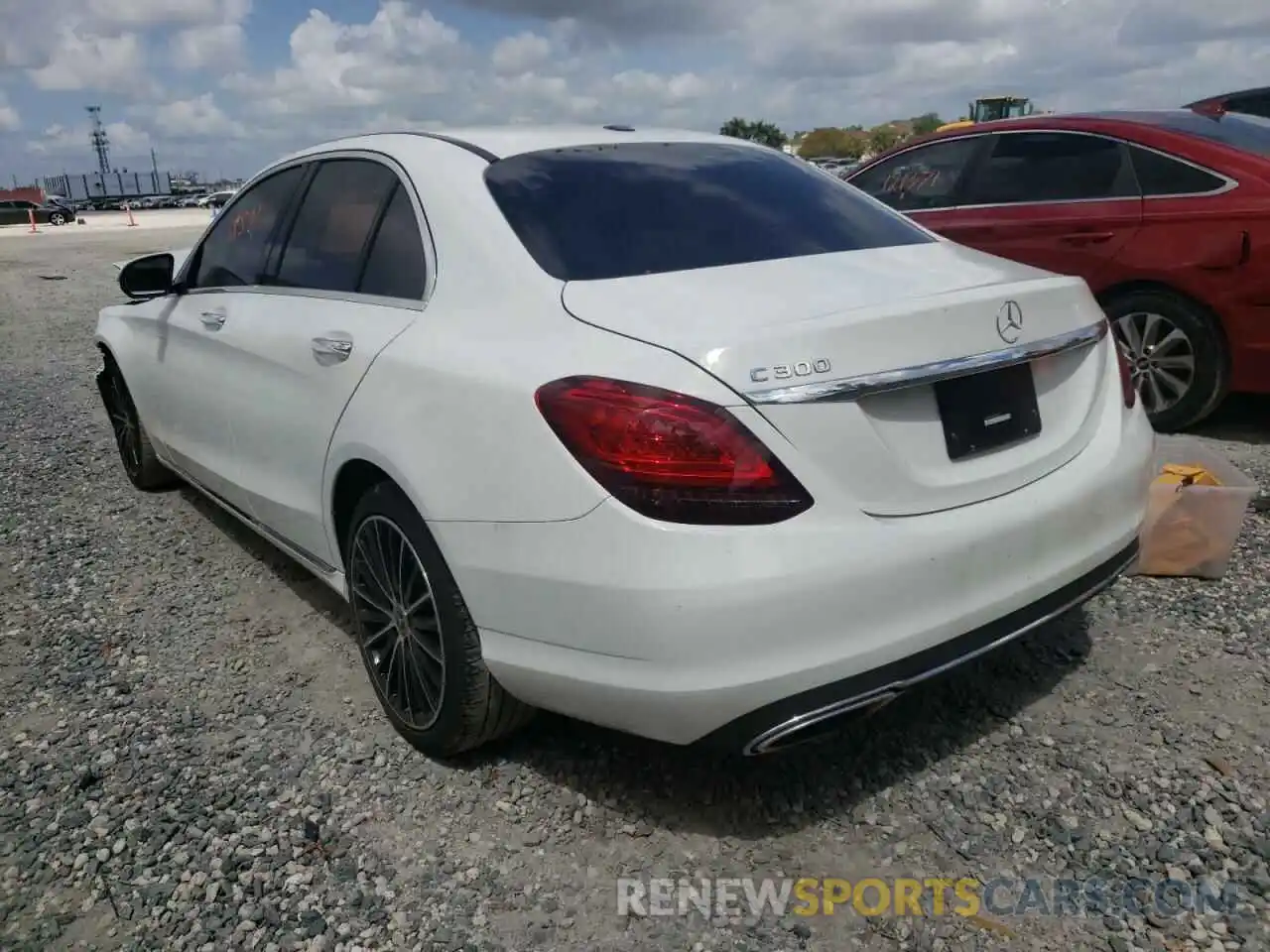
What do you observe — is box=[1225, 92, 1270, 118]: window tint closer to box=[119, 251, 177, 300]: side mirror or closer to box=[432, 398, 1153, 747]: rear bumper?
box=[432, 398, 1153, 747]: rear bumper

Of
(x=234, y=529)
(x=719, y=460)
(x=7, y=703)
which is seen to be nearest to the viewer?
(x=719, y=460)

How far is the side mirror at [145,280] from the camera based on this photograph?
14.0ft

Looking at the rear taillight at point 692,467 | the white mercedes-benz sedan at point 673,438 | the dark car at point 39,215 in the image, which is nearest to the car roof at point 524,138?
the white mercedes-benz sedan at point 673,438

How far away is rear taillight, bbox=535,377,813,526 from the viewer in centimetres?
197

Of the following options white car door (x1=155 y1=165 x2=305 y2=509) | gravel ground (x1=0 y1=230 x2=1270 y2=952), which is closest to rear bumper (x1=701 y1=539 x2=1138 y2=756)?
gravel ground (x1=0 y1=230 x2=1270 y2=952)

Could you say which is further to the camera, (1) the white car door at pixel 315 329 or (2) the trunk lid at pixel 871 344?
(1) the white car door at pixel 315 329

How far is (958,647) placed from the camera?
2.20 meters

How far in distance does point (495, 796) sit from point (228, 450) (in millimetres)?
1779

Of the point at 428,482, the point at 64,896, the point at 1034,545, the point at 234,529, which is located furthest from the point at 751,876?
the point at 234,529

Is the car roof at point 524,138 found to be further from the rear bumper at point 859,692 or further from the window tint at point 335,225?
the rear bumper at point 859,692

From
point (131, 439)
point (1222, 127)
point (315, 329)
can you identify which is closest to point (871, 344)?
point (315, 329)

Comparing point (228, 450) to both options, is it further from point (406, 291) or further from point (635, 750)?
point (635, 750)

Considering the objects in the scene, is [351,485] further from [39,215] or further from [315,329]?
[39,215]

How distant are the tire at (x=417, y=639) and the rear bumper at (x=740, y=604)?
0.14 meters
